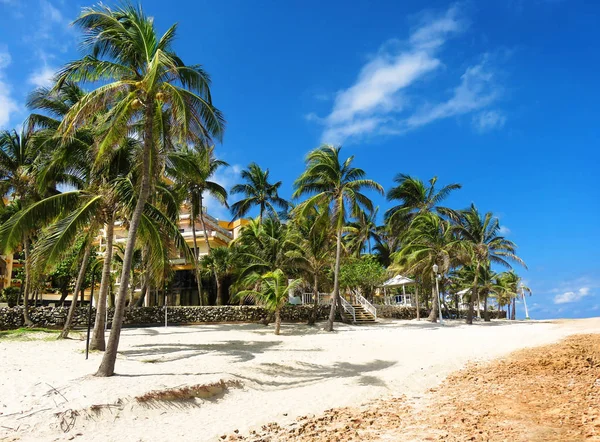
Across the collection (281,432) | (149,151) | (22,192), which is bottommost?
(281,432)

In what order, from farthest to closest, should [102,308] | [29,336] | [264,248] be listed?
[264,248]
[29,336]
[102,308]

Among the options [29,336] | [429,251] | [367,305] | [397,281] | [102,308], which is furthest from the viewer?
[397,281]

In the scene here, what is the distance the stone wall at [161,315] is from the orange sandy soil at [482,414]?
1782 centimetres

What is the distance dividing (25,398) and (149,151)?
5.89m

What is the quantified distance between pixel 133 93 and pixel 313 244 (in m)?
16.6

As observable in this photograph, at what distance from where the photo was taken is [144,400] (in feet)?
27.2

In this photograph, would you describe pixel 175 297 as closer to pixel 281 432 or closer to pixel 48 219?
pixel 48 219

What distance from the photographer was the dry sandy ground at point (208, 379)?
7.39m

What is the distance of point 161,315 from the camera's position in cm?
2577

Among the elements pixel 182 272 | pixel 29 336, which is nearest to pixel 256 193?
pixel 182 272

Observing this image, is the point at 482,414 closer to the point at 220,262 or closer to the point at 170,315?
the point at 170,315

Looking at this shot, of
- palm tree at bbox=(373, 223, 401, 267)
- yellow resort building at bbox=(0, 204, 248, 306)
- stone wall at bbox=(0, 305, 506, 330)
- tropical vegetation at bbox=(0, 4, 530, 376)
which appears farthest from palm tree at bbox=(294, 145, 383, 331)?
palm tree at bbox=(373, 223, 401, 267)

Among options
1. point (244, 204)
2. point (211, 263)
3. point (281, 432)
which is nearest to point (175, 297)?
point (211, 263)

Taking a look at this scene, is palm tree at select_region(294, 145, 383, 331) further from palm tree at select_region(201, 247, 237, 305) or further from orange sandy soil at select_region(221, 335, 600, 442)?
orange sandy soil at select_region(221, 335, 600, 442)
